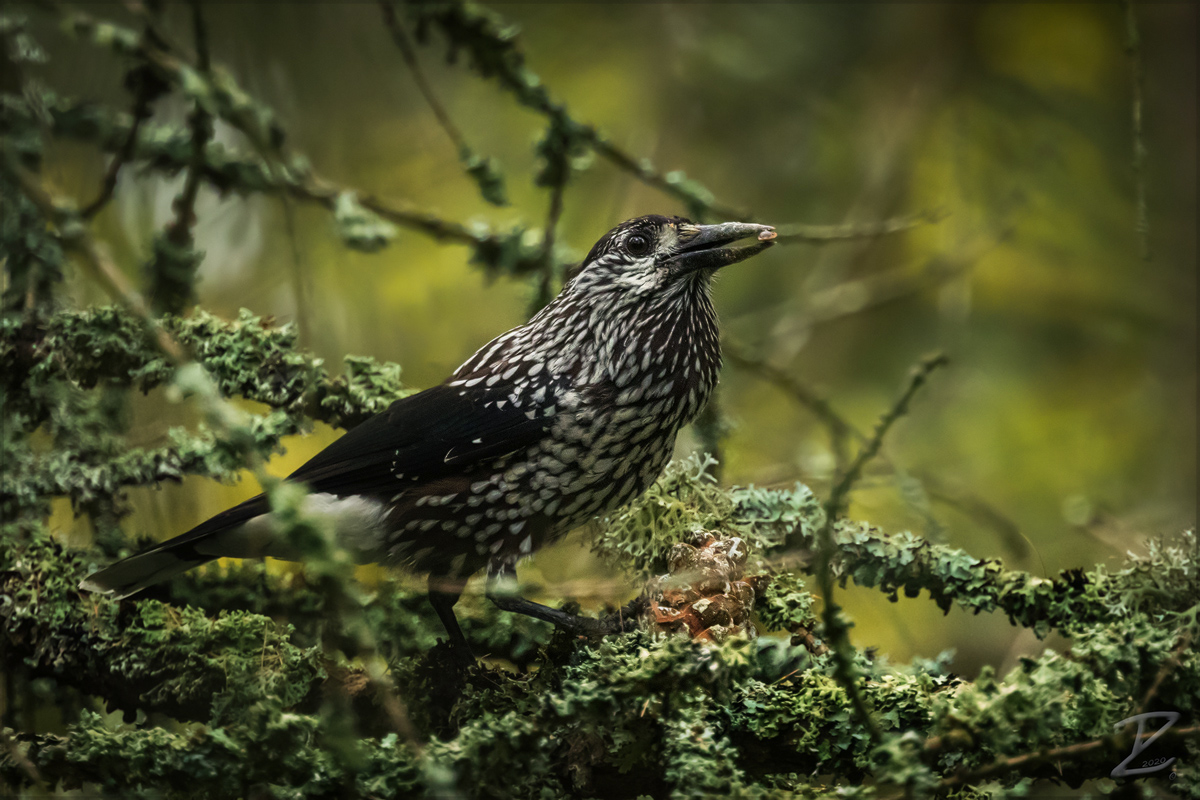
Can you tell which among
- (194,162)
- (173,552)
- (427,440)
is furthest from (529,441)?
(194,162)

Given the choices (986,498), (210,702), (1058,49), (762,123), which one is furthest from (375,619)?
(1058,49)

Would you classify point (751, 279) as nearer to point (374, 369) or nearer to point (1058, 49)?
point (1058, 49)

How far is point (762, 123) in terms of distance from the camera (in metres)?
5.86

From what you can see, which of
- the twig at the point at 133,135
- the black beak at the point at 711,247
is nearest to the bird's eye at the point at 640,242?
the black beak at the point at 711,247

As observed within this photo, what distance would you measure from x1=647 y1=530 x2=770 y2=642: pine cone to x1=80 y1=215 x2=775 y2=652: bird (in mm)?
236

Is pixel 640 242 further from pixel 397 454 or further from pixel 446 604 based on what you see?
pixel 446 604

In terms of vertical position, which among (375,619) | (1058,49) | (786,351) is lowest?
(375,619)

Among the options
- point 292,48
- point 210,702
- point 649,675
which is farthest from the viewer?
point 292,48

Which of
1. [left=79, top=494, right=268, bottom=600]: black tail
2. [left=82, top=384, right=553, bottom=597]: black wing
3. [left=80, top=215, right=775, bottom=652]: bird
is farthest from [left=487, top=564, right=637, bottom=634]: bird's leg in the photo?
[left=79, top=494, right=268, bottom=600]: black tail

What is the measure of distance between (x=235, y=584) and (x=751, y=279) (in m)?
3.57
